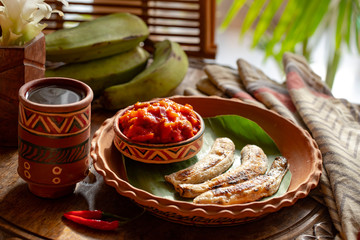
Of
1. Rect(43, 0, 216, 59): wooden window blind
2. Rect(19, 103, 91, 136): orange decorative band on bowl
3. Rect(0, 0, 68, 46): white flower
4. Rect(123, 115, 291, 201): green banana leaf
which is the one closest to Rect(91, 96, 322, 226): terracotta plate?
Rect(123, 115, 291, 201): green banana leaf

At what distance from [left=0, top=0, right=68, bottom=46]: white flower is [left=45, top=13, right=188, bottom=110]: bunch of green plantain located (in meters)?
0.43

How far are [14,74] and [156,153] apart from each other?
2.02 feet

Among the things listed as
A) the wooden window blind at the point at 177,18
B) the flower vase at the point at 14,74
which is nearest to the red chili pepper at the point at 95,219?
the flower vase at the point at 14,74

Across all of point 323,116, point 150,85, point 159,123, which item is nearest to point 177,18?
point 150,85

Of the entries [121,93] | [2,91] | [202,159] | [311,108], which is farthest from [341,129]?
[2,91]

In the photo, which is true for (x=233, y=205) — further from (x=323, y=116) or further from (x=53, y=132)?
(x=323, y=116)

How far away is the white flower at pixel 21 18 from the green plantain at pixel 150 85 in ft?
1.72

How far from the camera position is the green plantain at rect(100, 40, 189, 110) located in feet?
7.03

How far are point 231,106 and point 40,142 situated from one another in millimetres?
908

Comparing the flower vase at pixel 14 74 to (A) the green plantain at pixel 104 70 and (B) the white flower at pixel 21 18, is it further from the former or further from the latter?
(A) the green plantain at pixel 104 70

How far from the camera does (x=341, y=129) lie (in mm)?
1998

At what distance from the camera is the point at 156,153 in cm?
157

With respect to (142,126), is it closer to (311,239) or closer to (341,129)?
(311,239)

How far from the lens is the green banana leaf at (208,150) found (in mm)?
1534
